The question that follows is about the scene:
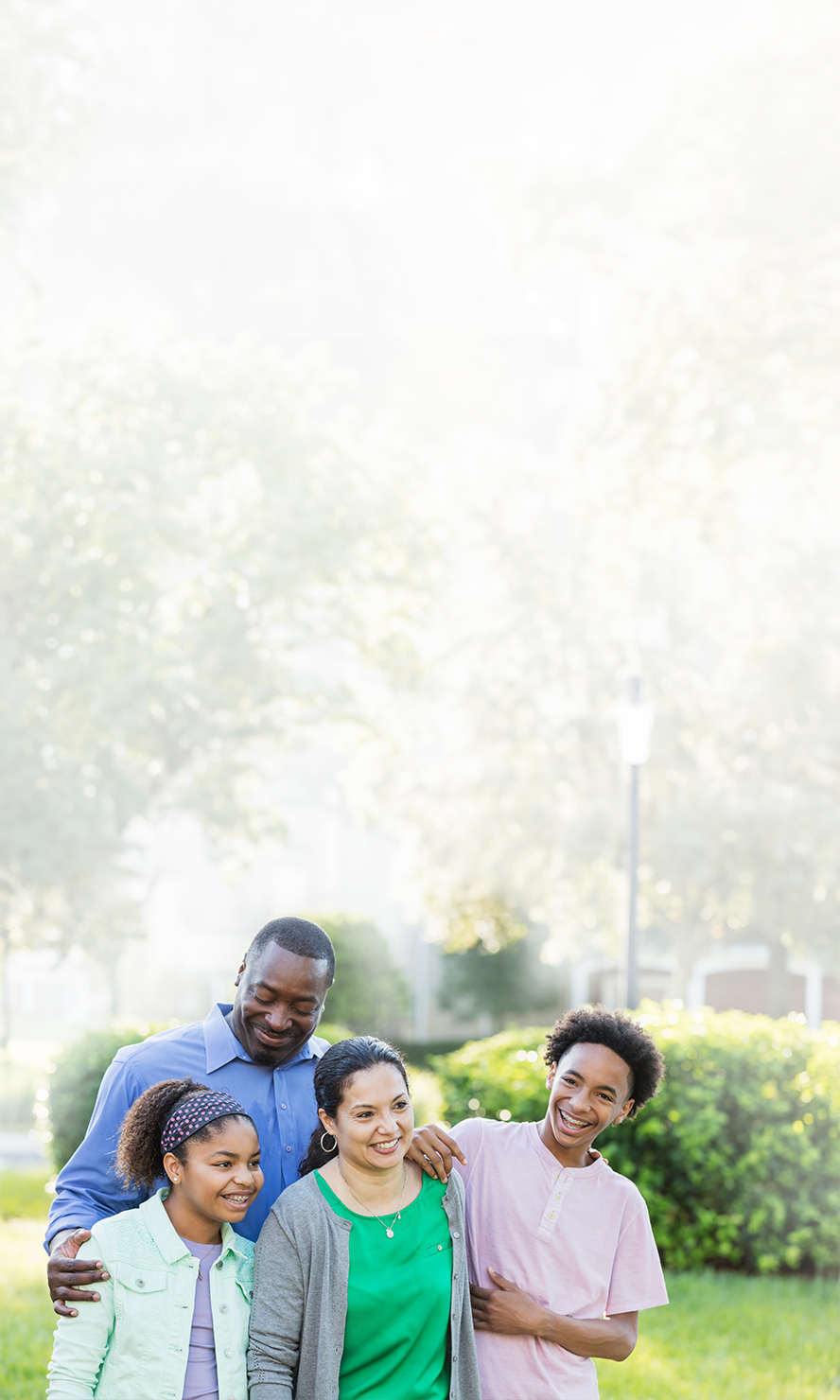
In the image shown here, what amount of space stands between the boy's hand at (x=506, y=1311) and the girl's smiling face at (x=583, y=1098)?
290mm

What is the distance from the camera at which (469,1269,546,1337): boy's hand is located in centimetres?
264

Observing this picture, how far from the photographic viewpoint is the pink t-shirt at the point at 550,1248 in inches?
105

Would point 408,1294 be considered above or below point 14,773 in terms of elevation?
below

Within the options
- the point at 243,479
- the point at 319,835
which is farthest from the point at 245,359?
the point at 319,835

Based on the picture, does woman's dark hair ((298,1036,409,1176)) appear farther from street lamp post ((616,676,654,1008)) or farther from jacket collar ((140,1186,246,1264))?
street lamp post ((616,676,654,1008))

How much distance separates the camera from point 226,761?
16.2 m

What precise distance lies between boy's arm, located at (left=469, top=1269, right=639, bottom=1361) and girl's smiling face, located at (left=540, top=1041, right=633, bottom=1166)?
0.30 meters

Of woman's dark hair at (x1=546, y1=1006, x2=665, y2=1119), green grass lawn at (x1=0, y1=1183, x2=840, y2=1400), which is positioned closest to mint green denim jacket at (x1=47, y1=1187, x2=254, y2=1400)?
woman's dark hair at (x1=546, y1=1006, x2=665, y2=1119)

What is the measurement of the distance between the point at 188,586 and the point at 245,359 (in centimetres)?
294

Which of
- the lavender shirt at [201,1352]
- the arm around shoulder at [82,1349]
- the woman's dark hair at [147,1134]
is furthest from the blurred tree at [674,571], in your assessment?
the arm around shoulder at [82,1349]

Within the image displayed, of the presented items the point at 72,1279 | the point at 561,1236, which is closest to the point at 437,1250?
the point at 561,1236

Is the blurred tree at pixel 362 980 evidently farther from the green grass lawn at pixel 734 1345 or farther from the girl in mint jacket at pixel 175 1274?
the girl in mint jacket at pixel 175 1274

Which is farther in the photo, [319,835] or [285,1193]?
[319,835]

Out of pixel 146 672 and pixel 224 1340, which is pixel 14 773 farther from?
pixel 224 1340
